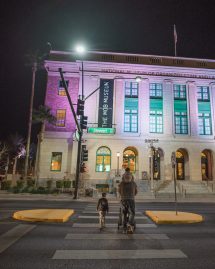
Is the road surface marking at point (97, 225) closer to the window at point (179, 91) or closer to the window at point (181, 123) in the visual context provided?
the window at point (181, 123)

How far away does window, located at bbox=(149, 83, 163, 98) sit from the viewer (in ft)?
111

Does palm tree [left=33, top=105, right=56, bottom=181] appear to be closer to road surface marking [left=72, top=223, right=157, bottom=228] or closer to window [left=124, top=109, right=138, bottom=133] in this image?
window [left=124, top=109, right=138, bottom=133]

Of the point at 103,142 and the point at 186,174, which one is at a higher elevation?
the point at 103,142

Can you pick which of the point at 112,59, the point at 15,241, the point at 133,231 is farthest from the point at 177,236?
the point at 112,59

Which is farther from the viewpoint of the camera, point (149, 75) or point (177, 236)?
point (149, 75)

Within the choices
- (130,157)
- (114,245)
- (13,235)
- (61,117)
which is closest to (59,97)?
(61,117)

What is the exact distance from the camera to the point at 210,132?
1287 inches

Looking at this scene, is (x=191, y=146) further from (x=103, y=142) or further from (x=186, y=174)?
(x=103, y=142)

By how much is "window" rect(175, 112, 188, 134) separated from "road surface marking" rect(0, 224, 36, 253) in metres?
27.9

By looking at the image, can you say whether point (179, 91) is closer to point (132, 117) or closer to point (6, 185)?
point (132, 117)

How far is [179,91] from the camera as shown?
112 ft

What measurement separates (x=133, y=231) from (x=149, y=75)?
2940 cm

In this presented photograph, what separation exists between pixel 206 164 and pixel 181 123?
269 inches

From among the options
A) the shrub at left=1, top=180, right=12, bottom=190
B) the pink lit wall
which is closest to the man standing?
the shrub at left=1, top=180, right=12, bottom=190
